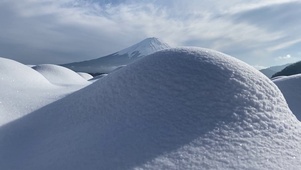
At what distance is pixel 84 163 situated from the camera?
301 cm

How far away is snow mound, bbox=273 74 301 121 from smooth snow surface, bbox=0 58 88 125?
6131mm

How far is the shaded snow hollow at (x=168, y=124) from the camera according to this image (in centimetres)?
303

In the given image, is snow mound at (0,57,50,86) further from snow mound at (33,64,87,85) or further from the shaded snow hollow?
snow mound at (33,64,87,85)

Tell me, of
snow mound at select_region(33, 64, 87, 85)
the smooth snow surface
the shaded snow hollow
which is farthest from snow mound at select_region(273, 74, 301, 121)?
snow mound at select_region(33, 64, 87, 85)

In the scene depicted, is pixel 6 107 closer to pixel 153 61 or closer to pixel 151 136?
pixel 153 61

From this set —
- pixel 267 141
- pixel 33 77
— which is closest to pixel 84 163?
pixel 267 141

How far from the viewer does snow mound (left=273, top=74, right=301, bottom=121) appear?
8.24 meters

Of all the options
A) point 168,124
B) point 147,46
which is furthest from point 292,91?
point 147,46

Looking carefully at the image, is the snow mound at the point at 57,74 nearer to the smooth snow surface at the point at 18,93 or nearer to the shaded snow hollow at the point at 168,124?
the smooth snow surface at the point at 18,93

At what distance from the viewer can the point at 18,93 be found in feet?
20.4

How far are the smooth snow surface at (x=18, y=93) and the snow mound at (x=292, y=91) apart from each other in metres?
6.13

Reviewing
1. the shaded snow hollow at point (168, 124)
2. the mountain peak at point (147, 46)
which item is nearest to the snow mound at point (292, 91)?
the shaded snow hollow at point (168, 124)

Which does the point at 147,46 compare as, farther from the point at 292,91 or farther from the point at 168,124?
the point at 168,124

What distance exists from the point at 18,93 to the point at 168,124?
4064 mm
